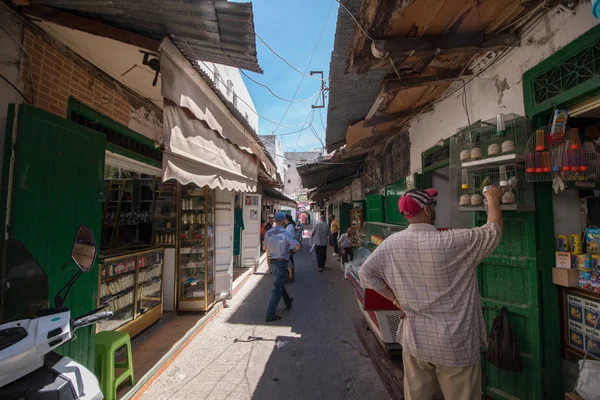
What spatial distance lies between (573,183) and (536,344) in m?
1.42

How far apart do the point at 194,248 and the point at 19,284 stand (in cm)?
356

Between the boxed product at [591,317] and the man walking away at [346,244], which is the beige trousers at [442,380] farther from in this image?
the man walking away at [346,244]

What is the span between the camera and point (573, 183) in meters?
2.17

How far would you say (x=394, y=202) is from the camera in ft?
18.0

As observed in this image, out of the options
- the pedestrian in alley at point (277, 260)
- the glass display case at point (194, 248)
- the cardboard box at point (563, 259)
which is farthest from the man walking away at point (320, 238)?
the cardboard box at point (563, 259)

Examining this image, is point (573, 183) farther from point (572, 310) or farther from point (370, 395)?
point (370, 395)

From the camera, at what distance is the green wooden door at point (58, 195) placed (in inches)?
79.2

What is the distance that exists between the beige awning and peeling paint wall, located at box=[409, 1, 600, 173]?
3.05 metres

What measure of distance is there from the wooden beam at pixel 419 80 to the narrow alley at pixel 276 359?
3.43 metres

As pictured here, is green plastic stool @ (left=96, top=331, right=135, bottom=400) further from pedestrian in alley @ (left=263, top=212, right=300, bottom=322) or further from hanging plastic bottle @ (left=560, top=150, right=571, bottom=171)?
hanging plastic bottle @ (left=560, top=150, right=571, bottom=171)

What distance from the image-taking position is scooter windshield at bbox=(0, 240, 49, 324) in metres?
1.60

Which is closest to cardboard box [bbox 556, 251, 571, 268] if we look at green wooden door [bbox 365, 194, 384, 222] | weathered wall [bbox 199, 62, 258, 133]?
green wooden door [bbox 365, 194, 384, 222]

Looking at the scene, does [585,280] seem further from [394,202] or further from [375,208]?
[375,208]

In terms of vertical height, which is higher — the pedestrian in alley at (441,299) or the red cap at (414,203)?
the red cap at (414,203)
